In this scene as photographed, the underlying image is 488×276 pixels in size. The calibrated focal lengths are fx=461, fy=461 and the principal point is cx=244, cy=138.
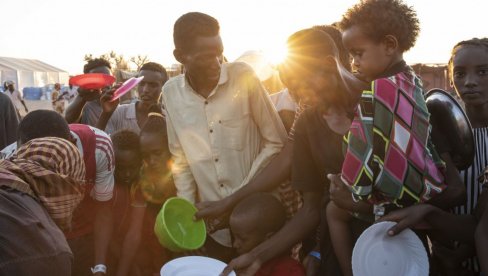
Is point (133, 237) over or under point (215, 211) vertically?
under

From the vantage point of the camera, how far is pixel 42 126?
2195mm

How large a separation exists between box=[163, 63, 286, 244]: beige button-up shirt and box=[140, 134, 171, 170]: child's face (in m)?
0.30

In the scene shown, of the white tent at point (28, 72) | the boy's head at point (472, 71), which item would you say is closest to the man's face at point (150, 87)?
the boy's head at point (472, 71)

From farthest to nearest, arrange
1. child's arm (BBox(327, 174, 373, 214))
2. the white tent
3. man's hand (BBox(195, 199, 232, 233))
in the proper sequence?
the white tent, man's hand (BBox(195, 199, 232, 233)), child's arm (BBox(327, 174, 373, 214))

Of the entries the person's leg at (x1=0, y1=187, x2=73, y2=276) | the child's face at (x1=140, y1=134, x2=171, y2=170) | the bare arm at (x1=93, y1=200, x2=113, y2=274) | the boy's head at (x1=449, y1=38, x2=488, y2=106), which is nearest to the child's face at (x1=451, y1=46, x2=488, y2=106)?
the boy's head at (x1=449, y1=38, x2=488, y2=106)

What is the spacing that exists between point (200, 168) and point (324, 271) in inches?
36.7

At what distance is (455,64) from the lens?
89.7 inches

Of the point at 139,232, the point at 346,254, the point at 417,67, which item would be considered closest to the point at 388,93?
the point at 346,254

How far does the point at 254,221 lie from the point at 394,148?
A: 929 millimetres

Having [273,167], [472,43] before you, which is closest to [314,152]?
[273,167]

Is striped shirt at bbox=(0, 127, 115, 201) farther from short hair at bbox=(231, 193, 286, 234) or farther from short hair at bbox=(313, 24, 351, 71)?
short hair at bbox=(313, 24, 351, 71)

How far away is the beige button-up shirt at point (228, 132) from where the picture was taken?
2.66m

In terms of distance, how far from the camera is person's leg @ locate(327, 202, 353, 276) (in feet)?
6.67

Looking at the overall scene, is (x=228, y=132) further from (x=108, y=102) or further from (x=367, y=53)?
(x=108, y=102)
